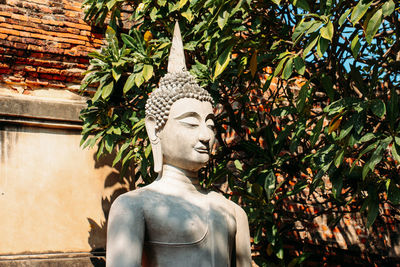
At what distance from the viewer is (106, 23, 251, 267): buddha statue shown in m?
3.05

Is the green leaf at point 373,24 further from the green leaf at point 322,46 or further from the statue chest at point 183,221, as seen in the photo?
the statue chest at point 183,221

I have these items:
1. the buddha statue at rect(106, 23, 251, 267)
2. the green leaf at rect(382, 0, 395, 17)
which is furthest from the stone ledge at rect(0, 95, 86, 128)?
the green leaf at rect(382, 0, 395, 17)

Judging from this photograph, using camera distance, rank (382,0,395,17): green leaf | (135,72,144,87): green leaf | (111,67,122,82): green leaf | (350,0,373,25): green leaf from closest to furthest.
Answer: (382,0,395,17): green leaf, (350,0,373,25): green leaf, (135,72,144,87): green leaf, (111,67,122,82): green leaf

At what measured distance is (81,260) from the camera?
5.66 meters

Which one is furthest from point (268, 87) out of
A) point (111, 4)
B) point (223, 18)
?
point (111, 4)

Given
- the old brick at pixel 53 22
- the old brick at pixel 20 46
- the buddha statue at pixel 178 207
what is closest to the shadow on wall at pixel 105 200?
the old brick at pixel 20 46

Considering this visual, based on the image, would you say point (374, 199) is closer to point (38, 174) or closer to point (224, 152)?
point (224, 152)

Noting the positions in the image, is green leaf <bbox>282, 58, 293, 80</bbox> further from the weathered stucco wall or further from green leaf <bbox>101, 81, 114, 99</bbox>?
the weathered stucco wall

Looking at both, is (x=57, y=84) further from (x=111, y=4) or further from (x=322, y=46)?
(x=322, y=46)

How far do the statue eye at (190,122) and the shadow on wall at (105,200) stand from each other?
8.36 feet

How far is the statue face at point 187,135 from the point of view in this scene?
3.29 metres

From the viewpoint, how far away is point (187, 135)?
10.8 ft

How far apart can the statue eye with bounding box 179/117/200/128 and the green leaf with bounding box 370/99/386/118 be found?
1.29m

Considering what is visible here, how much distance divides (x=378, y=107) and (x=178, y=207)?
1587mm
